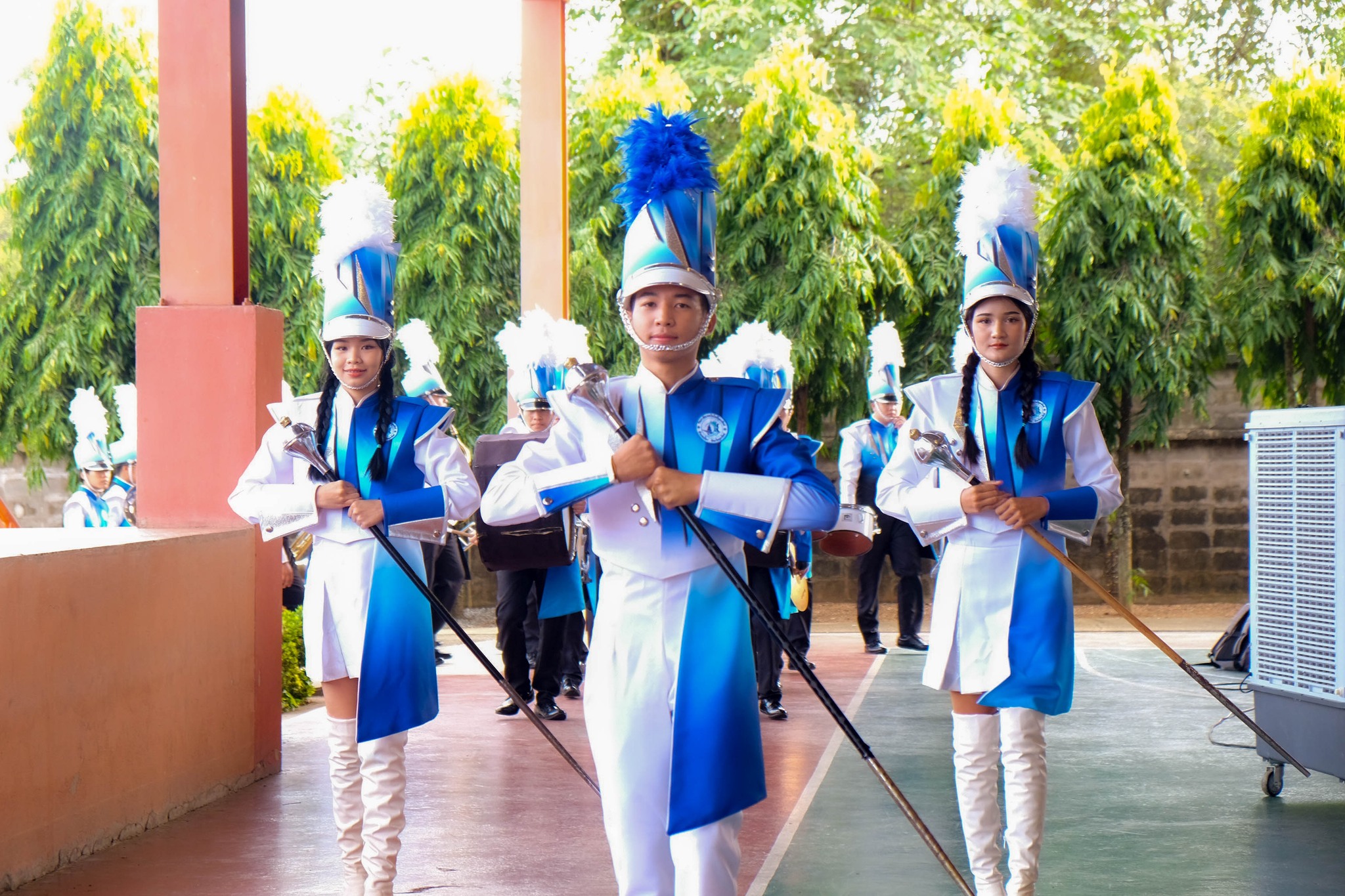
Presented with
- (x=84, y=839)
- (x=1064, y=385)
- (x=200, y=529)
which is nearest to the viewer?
(x=1064, y=385)

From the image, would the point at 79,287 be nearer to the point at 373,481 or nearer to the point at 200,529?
the point at 200,529

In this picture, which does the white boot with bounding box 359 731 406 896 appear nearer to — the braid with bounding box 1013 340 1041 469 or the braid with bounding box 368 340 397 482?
the braid with bounding box 368 340 397 482

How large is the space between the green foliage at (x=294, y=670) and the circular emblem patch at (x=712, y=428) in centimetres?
582

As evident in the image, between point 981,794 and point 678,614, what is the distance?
4.51 ft

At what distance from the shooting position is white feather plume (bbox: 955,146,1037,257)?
4.46m

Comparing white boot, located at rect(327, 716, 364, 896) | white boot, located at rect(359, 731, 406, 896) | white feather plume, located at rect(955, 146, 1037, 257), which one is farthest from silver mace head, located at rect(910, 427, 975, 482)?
white boot, located at rect(327, 716, 364, 896)

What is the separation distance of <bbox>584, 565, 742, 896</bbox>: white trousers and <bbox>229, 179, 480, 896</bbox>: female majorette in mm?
1358

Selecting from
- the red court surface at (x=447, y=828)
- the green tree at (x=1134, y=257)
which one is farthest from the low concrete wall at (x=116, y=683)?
the green tree at (x=1134, y=257)

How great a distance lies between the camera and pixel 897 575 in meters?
11.2

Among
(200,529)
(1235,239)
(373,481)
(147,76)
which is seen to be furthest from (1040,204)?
(373,481)

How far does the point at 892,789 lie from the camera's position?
134 inches

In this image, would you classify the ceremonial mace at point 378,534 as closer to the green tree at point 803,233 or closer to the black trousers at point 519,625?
the black trousers at point 519,625

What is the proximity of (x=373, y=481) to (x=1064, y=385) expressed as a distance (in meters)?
2.03

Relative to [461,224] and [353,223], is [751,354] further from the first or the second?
[461,224]
